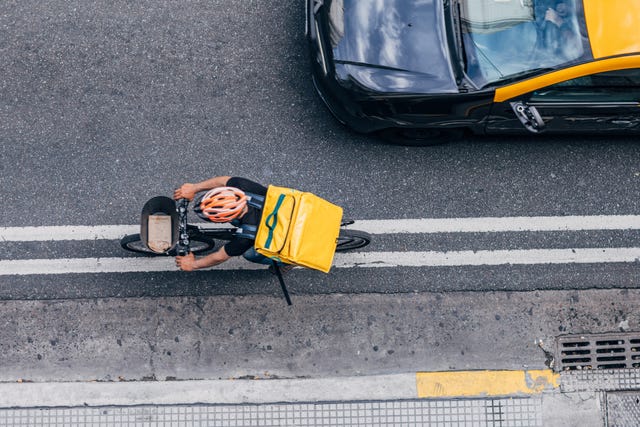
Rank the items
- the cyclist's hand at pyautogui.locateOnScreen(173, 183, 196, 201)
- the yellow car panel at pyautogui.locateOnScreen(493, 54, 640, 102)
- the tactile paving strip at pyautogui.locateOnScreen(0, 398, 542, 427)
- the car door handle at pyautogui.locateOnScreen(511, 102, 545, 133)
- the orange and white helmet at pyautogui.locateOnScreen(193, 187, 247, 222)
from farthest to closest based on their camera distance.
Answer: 1. the tactile paving strip at pyautogui.locateOnScreen(0, 398, 542, 427)
2. the car door handle at pyautogui.locateOnScreen(511, 102, 545, 133)
3. the yellow car panel at pyautogui.locateOnScreen(493, 54, 640, 102)
4. the cyclist's hand at pyautogui.locateOnScreen(173, 183, 196, 201)
5. the orange and white helmet at pyautogui.locateOnScreen(193, 187, 247, 222)

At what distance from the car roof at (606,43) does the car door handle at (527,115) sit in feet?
0.50

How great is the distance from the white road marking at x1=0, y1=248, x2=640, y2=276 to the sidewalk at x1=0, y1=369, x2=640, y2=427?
108 centimetres

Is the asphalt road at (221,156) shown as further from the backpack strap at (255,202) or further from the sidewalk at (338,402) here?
the backpack strap at (255,202)

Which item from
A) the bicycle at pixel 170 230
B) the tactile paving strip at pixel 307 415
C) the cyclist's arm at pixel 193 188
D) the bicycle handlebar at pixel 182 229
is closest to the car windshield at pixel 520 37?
the cyclist's arm at pixel 193 188

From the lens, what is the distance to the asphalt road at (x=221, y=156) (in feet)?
21.7

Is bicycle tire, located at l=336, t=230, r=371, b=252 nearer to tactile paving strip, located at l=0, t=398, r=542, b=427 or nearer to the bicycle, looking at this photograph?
the bicycle

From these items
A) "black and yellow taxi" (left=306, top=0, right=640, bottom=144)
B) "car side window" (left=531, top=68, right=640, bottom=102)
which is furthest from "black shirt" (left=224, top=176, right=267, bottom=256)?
"car side window" (left=531, top=68, right=640, bottom=102)

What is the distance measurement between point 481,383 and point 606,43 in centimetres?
331

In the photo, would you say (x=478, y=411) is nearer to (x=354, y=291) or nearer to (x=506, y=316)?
(x=506, y=316)

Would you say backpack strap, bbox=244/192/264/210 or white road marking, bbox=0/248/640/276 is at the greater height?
backpack strap, bbox=244/192/264/210

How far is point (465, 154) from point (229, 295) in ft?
8.91

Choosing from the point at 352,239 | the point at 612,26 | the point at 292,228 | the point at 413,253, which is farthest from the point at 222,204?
the point at 612,26

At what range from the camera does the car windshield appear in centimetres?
588

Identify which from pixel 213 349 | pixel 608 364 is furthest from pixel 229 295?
pixel 608 364
